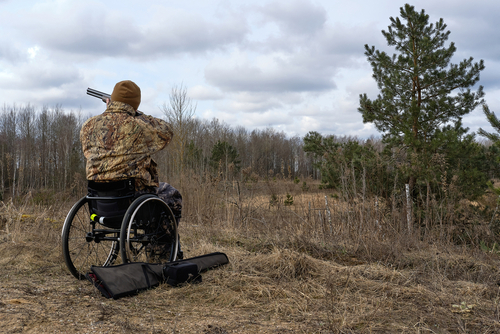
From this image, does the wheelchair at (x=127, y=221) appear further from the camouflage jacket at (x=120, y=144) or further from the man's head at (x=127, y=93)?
the man's head at (x=127, y=93)

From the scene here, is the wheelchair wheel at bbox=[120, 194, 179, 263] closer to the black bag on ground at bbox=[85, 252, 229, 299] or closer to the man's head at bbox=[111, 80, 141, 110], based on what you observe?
the black bag on ground at bbox=[85, 252, 229, 299]

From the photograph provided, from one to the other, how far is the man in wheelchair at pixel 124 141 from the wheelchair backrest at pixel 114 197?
4 cm

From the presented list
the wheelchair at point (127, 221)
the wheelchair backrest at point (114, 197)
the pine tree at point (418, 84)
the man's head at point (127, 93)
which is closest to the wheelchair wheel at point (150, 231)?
the wheelchair at point (127, 221)

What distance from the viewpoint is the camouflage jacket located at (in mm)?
2736

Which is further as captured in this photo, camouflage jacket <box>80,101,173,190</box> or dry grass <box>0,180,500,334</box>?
camouflage jacket <box>80,101,173,190</box>

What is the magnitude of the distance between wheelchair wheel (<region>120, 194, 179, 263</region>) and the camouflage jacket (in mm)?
204

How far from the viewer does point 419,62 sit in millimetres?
9375

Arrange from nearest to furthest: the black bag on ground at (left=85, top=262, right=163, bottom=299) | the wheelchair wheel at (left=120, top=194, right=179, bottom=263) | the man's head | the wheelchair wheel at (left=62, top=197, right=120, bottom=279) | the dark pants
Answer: the black bag on ground at (left=85, top=262, right=163, bottom=299)
the wheelchair wheel at (left=120, top=194, right=179, bottom=263)
the man's head
the wheelchair wheel at (left=62, top=197, right=120, bottom=279)
the dark pants

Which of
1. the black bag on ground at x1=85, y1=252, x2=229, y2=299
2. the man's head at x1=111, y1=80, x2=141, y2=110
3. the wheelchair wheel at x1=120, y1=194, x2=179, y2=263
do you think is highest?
the man's head at x1=111, y1=80, x2=141, y2=110

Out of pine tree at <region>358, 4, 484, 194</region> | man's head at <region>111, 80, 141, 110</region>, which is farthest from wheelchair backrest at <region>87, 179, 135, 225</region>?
pine tree at <region>358, 4, 484, 194</region>

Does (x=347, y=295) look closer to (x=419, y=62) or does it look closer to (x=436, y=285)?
(x=436, y=285)

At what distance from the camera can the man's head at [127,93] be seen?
9.54 ft

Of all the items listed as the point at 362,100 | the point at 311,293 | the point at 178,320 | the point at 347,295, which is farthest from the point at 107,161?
the point at 362,100

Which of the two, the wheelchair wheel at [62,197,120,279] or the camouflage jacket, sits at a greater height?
the camouflage jacket
